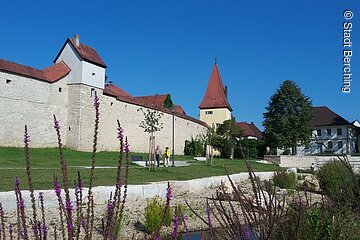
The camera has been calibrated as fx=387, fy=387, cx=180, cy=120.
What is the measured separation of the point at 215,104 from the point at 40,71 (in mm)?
40504

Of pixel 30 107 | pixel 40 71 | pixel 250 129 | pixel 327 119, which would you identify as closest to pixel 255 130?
pixel 250 129

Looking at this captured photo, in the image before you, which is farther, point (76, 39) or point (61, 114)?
point (76, 39)

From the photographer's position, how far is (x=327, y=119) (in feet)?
217

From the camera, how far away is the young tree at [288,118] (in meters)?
48.8

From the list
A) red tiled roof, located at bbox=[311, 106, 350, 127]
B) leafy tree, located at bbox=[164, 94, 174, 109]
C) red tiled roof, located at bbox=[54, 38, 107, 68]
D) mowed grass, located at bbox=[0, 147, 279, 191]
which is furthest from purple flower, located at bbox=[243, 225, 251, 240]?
red tiled roof, located at bbox=[311, 106, 350, 127]

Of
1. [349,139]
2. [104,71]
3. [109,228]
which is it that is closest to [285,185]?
[109,228]

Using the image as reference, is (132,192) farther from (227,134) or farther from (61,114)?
(227,134)

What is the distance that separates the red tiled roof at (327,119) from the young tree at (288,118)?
14.4 metres

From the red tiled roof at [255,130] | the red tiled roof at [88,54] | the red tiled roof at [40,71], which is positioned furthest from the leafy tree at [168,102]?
the red tiled roof at [40,71]

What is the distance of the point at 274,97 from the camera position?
172 ft

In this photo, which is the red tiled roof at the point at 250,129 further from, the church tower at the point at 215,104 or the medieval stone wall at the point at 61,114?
the medieval stone wall at the point at 61,114

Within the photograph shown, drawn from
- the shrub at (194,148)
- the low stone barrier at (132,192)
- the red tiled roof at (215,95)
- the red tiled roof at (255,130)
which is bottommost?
the low stone barrier at (132,192)

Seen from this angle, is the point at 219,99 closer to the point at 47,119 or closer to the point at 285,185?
the point at 47,119

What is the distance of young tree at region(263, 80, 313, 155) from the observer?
1921 inches
